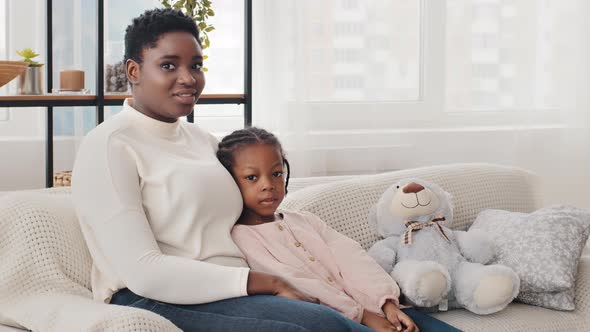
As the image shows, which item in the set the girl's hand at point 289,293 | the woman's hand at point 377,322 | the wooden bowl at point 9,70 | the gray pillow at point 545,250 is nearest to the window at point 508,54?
the gray pillow at point 545,250

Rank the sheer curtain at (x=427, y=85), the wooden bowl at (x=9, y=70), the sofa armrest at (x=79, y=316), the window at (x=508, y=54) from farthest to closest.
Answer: the window at (x=508, y=54)
the sheer curtain at (x=427, y=85)
the wooden bowl at (x=9, y=70)
the sofa armrest at (x=79, y=316)

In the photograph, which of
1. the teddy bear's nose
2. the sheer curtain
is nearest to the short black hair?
the teddy bear's nose

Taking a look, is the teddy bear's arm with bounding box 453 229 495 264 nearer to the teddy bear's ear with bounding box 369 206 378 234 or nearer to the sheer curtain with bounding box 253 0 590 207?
the teddy bear's ear with bounding box 369 206 378 234

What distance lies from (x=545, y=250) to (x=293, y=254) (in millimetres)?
648

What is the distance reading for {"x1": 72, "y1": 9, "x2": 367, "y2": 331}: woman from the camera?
164cm

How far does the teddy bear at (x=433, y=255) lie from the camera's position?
79.0 inches

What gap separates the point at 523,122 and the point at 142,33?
8.04 feet

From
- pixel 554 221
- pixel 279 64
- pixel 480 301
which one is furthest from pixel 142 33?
pixel 279 64

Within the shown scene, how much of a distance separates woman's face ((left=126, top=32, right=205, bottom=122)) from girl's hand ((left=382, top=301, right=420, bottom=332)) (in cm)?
59

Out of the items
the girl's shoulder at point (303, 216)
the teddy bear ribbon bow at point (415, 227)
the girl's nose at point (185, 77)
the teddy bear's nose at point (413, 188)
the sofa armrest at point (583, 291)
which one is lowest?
the sofa armrest at point (583, 291)

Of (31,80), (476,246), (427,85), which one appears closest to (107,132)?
(476,246)

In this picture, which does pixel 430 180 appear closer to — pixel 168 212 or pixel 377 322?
pixel 377 322

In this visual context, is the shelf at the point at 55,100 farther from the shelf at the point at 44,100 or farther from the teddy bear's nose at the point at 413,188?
the teddy bear's nose at the point at 413,188

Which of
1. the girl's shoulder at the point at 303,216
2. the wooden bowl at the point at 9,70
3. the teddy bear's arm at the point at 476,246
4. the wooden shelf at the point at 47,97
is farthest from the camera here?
the wooden shelf at the point at 47,97
